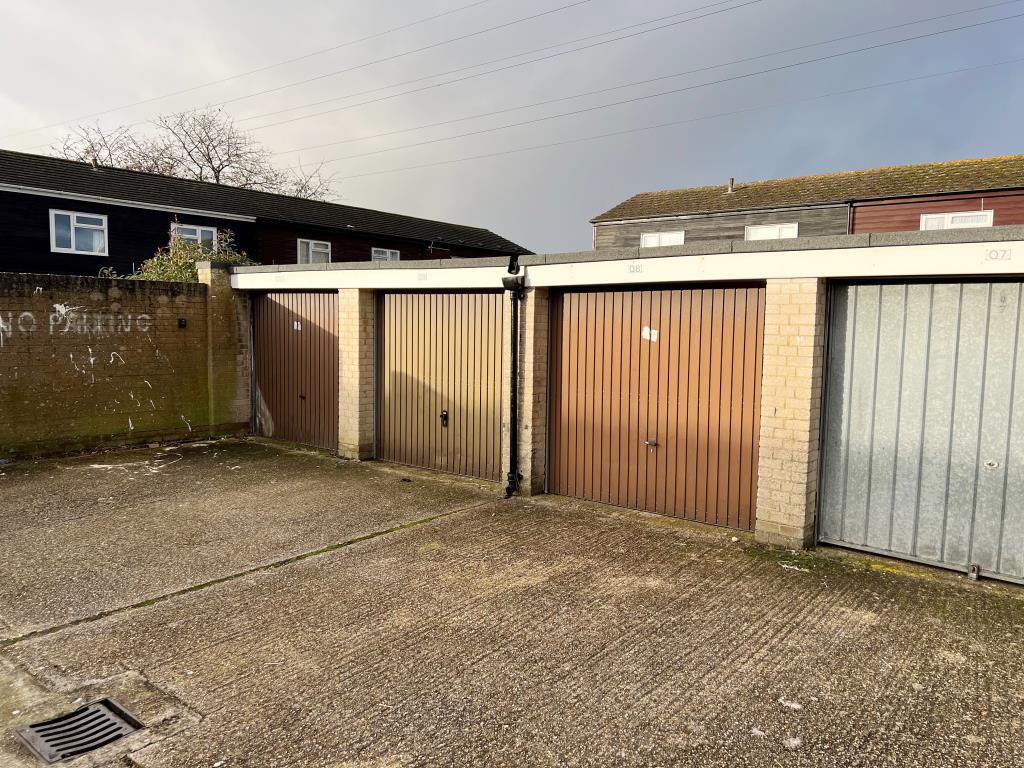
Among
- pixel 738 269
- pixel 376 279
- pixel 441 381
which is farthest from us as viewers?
pixel 376 279

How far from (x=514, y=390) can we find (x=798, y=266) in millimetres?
3353

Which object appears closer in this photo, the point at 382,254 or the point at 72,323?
the point at 72,323

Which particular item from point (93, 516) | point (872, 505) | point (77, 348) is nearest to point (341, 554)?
point (93, 516)

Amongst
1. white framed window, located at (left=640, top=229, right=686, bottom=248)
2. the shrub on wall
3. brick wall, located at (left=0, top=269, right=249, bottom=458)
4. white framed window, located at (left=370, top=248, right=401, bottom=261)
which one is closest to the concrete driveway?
brick wall, located at (left=0, top=269, right=249, bottom=458)

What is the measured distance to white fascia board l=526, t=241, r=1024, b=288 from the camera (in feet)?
17.3

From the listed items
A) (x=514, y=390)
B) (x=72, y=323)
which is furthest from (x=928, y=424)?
(x=72, y=323)

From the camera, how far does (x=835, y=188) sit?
1795cm

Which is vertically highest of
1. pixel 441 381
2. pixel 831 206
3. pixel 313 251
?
pixel 831 206

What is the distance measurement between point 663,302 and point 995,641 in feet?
13.1

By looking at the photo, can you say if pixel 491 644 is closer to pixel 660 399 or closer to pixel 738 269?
pixel 660 399

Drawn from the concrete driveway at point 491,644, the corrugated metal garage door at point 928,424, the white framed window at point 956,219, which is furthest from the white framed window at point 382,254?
the corrugated metal garage door at point 928,424

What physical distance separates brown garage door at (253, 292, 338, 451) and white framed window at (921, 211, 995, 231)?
536 inches

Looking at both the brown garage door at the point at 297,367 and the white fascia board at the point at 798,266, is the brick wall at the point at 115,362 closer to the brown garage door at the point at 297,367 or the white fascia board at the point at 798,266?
the brown garage door at the point at 297,367

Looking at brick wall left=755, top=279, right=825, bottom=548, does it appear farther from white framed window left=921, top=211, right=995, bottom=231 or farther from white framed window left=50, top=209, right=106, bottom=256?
white framed window left=50, top=209, right=106, bottom=256
